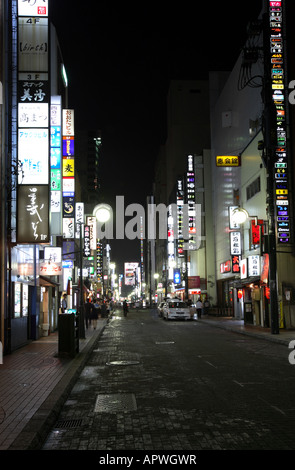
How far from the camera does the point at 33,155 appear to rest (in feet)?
58.2

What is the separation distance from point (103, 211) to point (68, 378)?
11350 millimetres

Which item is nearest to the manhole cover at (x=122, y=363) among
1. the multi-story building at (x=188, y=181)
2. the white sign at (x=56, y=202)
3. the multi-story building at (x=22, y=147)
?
the multi-story building at (x=22, y=147)

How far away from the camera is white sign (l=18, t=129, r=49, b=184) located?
17484mm

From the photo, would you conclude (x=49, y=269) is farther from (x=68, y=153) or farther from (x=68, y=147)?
(x=68, y=147)

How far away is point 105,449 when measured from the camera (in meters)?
6.36

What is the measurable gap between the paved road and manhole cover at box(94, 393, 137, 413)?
0.02 metres

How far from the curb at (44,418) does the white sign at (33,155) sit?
784cm

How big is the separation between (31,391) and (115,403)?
1.76m

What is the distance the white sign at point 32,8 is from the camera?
17984mm

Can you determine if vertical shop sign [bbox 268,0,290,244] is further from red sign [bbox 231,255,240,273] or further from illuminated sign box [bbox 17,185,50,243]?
illuminated sign box [bbox 17,185,50,243]

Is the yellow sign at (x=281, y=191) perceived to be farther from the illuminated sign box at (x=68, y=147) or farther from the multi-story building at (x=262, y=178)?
the illuminated sign box at (x=68, y=147)

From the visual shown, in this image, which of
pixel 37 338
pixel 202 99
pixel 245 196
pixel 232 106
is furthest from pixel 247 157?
pixel 202 99

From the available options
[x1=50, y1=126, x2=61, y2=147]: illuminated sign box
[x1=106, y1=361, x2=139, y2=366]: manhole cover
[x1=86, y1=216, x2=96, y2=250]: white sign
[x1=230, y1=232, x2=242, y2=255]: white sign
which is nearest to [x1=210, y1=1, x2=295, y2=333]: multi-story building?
[x1=230, y1=232, x2=242, y2=255]: white sign

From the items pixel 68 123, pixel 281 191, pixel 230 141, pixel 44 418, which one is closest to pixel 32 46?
pixel 68 123
